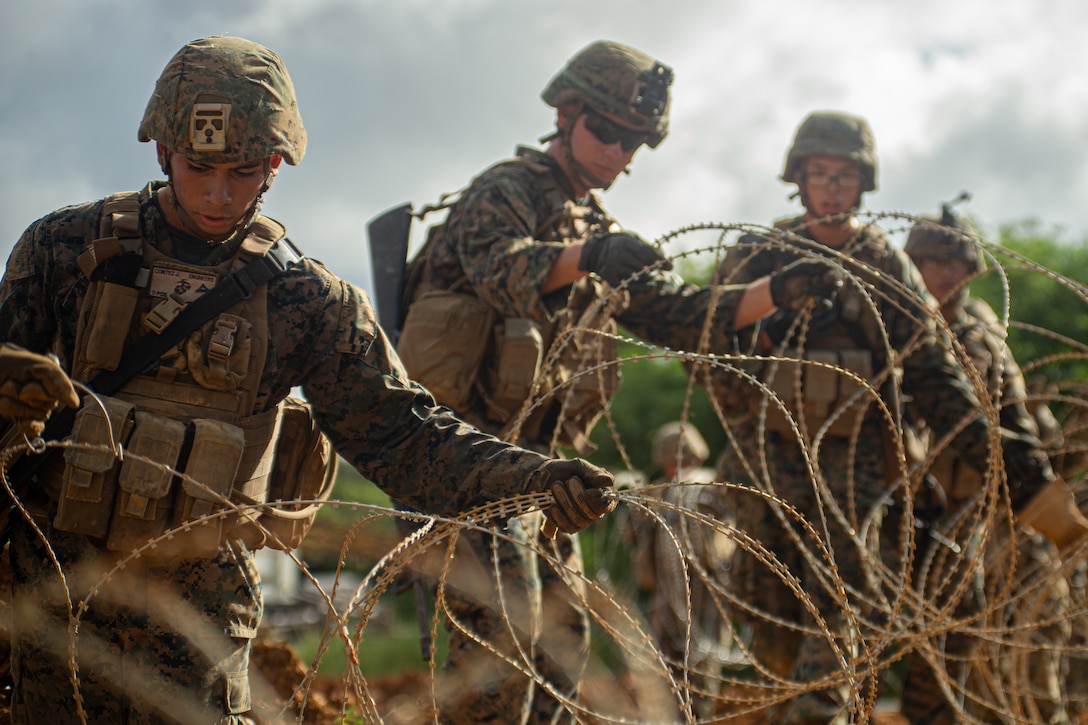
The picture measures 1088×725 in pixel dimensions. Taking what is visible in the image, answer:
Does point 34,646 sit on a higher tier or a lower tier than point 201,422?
lower

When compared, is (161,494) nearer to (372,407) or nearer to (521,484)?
(372,407)

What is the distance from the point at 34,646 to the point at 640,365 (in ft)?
45.7

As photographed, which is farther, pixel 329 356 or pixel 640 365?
pixel 640 365

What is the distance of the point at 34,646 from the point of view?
113 inches

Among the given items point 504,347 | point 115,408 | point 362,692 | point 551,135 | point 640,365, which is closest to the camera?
point 362,692

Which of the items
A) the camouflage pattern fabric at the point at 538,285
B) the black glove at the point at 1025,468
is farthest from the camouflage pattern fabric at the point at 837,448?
the camouflage pattern fabric at the point at 538,285

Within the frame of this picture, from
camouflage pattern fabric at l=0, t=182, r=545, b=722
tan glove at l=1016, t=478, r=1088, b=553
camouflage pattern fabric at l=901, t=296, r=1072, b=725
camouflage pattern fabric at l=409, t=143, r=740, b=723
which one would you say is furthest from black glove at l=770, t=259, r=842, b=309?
camouflage pattern fabric at l=0, t=182, r=545, b=722

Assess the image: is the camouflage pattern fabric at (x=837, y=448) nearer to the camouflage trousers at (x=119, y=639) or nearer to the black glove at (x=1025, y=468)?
the black glove at (x=1025, y=468)

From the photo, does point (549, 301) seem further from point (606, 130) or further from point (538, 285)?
point (606, 130)

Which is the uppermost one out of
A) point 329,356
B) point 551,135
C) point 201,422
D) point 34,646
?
point 551,135

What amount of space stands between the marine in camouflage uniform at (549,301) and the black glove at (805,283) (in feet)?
0.03

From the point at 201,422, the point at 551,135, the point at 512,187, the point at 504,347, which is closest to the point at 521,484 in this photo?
the point at 201,422

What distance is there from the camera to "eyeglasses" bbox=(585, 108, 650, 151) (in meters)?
4.97

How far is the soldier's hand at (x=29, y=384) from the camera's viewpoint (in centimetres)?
235
